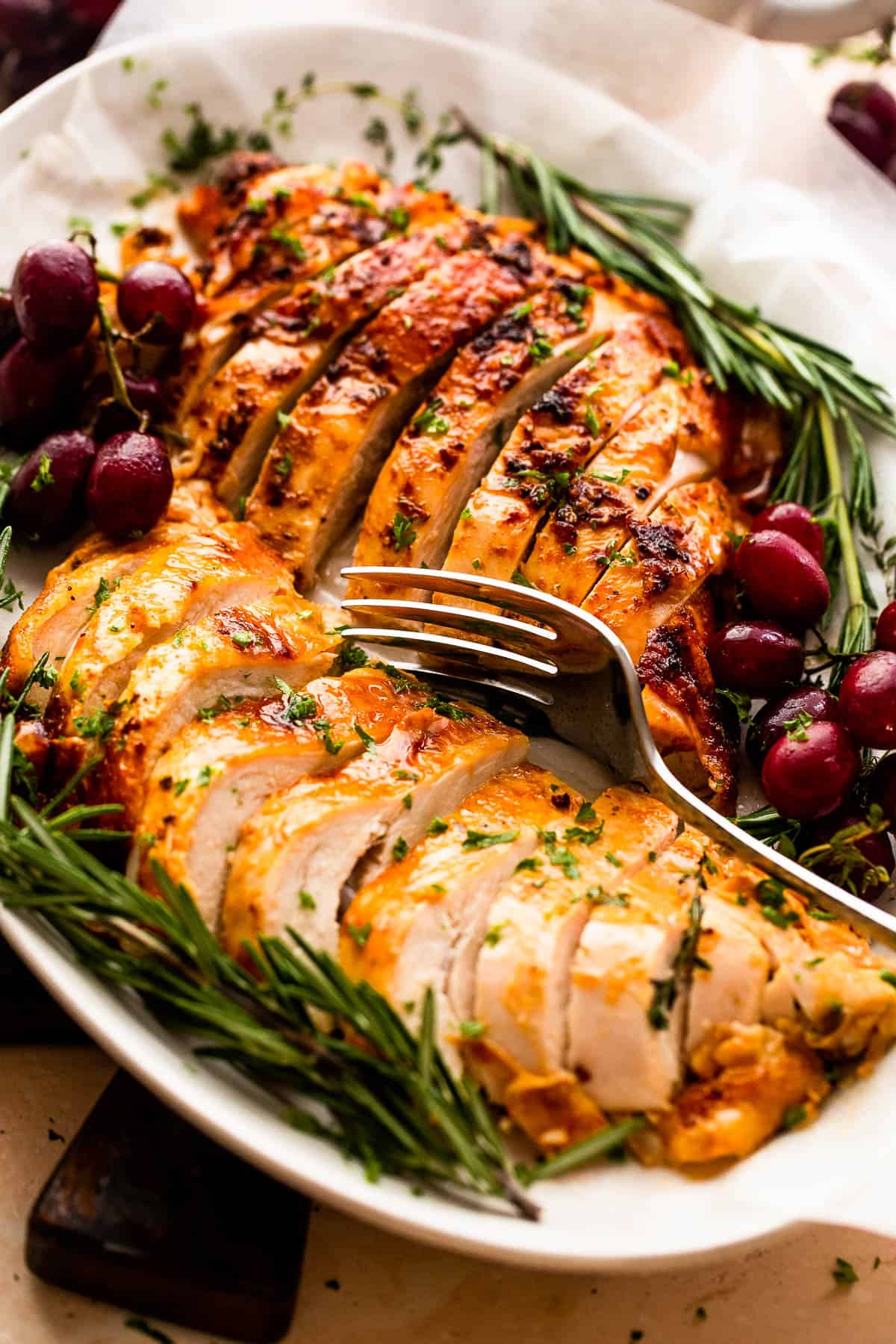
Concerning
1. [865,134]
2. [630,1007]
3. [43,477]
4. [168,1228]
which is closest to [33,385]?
[43,477]

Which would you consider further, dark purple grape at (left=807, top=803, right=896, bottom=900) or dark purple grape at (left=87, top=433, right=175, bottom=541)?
dark purple grape at (left=87, top=433, right=175, bottom=541)

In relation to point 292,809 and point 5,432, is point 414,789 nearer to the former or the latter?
point 292,809

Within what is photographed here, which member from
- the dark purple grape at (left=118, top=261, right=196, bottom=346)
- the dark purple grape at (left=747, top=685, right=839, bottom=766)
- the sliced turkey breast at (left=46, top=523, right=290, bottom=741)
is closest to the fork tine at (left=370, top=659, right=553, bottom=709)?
the sliced turkey breast at (left=46, top=523, right=290, bottom=741)

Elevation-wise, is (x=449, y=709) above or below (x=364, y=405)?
below

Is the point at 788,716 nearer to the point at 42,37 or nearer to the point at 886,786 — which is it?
the point at 886,786

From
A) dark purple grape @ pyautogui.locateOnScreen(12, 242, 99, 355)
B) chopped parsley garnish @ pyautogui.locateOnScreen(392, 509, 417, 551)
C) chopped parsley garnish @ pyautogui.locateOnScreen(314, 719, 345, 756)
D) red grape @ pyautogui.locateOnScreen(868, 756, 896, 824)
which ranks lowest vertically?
red grape @ pyautogui.locateOnScreen(868, 756, 896, 824)

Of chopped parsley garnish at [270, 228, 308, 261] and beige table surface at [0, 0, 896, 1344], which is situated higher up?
chopped parsley garnish at [270, 228, 308, 261]

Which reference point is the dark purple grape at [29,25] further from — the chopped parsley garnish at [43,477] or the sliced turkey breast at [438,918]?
the sliced turkey breast at [438,918]

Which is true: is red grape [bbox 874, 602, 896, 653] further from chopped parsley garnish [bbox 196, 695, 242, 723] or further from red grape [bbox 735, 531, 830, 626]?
chopped parsley garnish [bbox 196, 695, 242, 723]
